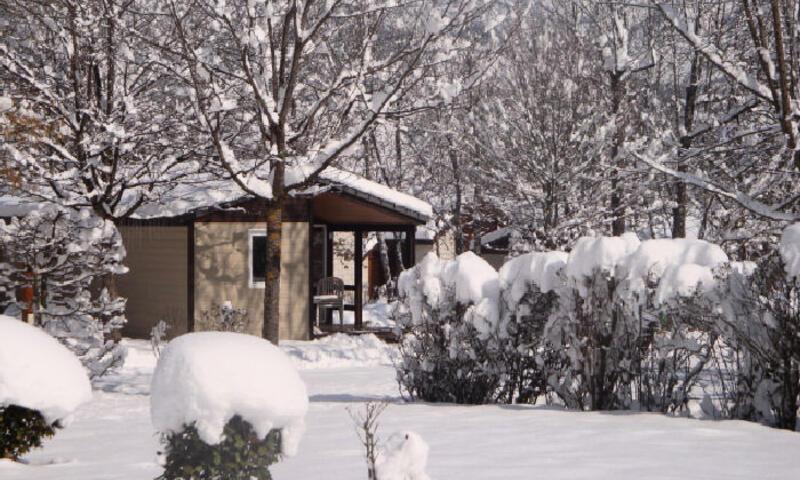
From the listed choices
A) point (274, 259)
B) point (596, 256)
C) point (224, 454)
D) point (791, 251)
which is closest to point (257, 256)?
point (274, 259)

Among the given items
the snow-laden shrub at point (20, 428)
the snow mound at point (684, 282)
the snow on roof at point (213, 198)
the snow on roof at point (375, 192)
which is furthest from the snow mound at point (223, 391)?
the snow on roof at point (375, 192)

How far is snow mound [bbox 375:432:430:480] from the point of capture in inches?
186

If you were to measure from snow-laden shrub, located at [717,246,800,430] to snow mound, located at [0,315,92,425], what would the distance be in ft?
17.5

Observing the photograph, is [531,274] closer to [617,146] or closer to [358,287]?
[358,287]

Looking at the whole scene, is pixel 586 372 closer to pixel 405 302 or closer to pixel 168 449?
pixel 405 302

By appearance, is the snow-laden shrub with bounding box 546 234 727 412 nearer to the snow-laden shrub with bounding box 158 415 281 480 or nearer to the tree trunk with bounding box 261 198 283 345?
the snow-laden shrub with bounding box 158 415 281 480

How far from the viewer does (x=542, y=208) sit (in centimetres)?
2383

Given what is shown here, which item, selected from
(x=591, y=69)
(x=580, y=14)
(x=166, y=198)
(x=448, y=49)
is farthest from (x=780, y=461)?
(x=580, y=14)

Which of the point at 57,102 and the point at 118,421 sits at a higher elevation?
the point at 57,102

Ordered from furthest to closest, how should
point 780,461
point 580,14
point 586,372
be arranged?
point 580,14 → point 586,372 → point 780,461

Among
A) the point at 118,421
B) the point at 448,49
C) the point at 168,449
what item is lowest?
the point at 118,421

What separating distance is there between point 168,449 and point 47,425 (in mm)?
2979

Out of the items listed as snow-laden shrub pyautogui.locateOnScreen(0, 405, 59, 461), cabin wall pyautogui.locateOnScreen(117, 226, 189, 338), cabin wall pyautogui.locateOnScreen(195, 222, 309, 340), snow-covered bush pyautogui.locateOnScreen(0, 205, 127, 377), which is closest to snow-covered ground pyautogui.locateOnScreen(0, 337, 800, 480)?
snow-laden shrub pyautogui.locateOnScreen(0, 405, 59, 461)

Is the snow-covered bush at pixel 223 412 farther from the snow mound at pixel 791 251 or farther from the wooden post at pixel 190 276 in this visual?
the wooden post at pixel 190 276
